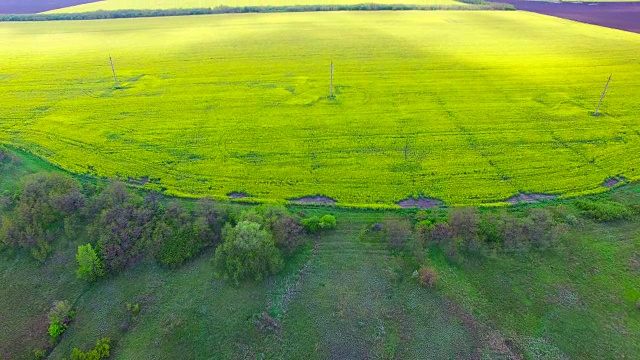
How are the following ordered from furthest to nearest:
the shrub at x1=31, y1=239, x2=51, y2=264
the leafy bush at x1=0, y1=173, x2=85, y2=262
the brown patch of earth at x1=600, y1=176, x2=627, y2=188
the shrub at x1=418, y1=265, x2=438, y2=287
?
the brown patch of earth at x1=600, y1=176, x2=627, y2=188 → the leafy bush at x1=0, y1=173, x2=85, y2=262 → the shrub at x1=31, y1=239, x2=51, y2=264 → the shrub at x1=418, y1=265, x2=438, y2=287

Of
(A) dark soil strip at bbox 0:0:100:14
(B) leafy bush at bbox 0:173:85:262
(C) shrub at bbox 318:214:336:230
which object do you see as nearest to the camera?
(C) shrub at bbox 318:214:336:230

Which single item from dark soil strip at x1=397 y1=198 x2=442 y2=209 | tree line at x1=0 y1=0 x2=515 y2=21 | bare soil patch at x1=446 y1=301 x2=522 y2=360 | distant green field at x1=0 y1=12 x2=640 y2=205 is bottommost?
bare soil patch at x1=446 y1=301 x2=522 y2=360

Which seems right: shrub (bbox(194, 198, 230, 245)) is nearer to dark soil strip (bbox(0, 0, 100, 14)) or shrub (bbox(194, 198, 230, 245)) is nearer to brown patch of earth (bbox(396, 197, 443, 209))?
brown patch of earth (bbox(396, 197, 443, 209))

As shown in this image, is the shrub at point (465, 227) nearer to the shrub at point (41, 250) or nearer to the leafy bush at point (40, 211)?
the leafy bush at point (40, 211)

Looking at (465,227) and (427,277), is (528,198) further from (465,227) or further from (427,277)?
(427,277)

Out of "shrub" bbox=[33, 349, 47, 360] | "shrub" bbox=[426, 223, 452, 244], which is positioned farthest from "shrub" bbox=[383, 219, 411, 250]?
"shrub" bbox=[33, 349, 47, 360]

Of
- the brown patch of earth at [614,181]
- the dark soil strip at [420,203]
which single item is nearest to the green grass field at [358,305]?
the dark soil strip at [420,203]

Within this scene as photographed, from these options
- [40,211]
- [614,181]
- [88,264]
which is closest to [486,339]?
[614,181]
